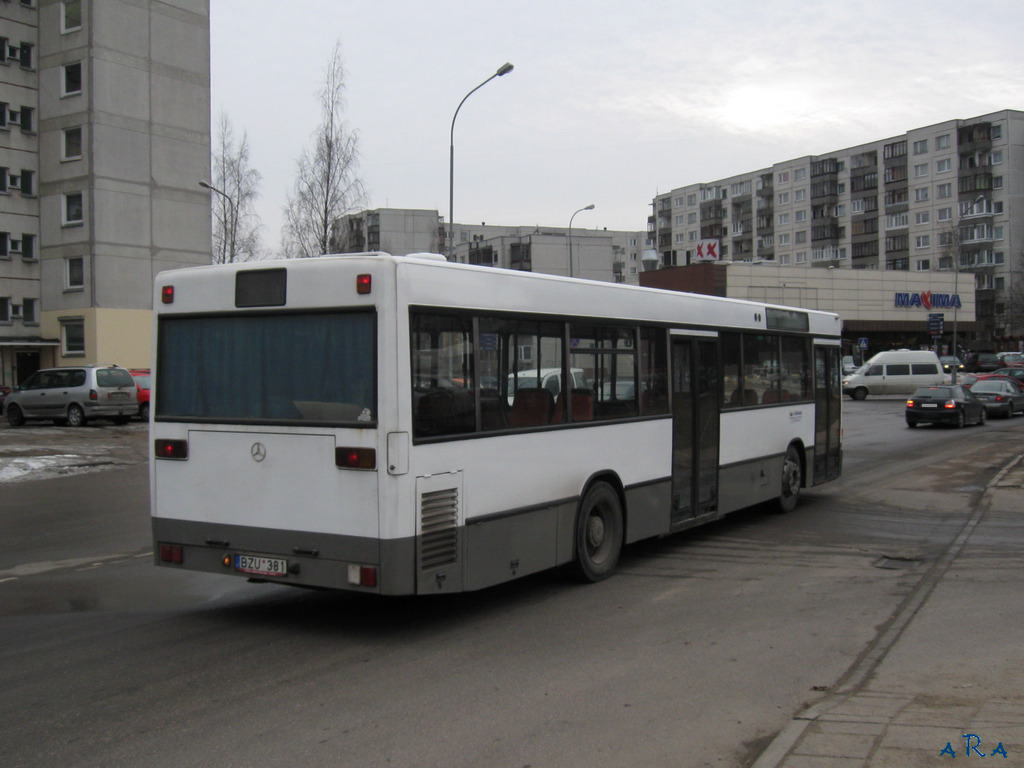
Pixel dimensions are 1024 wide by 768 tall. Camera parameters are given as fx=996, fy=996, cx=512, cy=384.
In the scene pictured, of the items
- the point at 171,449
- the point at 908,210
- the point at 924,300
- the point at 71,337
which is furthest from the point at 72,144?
the point at 908,210

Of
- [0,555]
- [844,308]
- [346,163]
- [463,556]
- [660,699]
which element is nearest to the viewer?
[660,699]

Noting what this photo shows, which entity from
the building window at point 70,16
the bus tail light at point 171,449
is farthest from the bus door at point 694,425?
the building window at point 70,16

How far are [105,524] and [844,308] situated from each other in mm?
64540

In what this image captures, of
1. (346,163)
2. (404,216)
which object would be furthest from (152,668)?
(404,216)

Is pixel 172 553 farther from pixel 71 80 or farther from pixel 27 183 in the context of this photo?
pixel 27 183

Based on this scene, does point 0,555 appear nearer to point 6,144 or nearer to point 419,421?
point 419,421

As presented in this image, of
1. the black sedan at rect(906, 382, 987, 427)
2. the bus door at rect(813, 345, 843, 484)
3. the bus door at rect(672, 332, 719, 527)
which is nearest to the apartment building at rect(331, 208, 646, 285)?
the black sedan at rect(906, 382, 987, 427)

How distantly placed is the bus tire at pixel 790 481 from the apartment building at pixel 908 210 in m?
83.8

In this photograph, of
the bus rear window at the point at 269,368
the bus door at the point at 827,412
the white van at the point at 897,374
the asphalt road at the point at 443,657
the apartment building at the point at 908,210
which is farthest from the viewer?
the apartment building at the point at 908,210

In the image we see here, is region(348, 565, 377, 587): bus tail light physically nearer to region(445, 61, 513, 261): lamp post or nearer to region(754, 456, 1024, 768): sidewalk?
region(754, 456, 1024, 768): sidewalk

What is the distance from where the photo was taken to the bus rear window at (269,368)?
670 cm

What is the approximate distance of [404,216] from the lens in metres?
91.2

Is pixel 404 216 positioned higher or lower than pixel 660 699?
higher

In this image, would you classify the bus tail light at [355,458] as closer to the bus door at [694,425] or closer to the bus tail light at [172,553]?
the bus tail light at [172,553]
